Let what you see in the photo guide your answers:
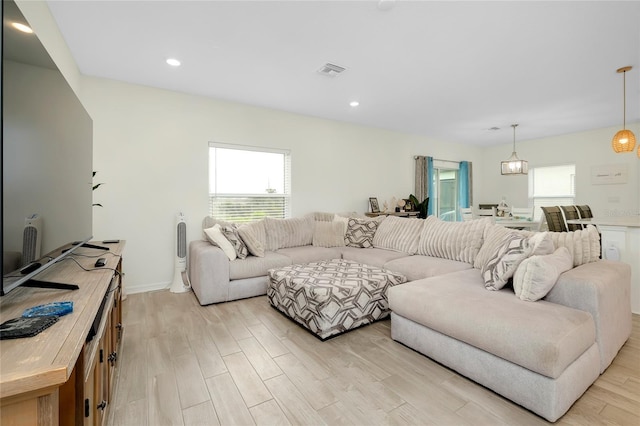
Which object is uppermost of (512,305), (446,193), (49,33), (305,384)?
(49,33)

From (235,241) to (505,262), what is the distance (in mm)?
2725

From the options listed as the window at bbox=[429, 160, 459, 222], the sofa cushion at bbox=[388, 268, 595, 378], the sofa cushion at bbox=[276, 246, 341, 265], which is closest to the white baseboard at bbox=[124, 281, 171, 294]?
the sofa cushion at bbox=[276, 246, 341, 265]

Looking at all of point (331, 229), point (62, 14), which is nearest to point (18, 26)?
point (62, 14)

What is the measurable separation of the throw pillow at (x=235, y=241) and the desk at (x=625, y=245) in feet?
12.8

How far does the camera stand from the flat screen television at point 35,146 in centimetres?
96

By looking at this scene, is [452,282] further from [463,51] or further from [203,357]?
[463,51]

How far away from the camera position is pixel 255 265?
3.53 metres

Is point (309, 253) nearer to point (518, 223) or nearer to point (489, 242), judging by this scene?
point (489, 242)

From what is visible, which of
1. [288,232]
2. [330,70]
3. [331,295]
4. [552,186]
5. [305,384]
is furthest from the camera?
[552,186]

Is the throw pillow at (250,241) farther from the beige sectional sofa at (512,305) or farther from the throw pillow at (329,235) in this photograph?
the throw pillow at (329,235)

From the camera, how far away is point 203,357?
216 centimetres

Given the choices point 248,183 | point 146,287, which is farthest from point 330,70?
point 146,287

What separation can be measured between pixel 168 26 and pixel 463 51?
8.85ft

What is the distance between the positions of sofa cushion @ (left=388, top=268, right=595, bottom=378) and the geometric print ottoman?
1.19 feet
